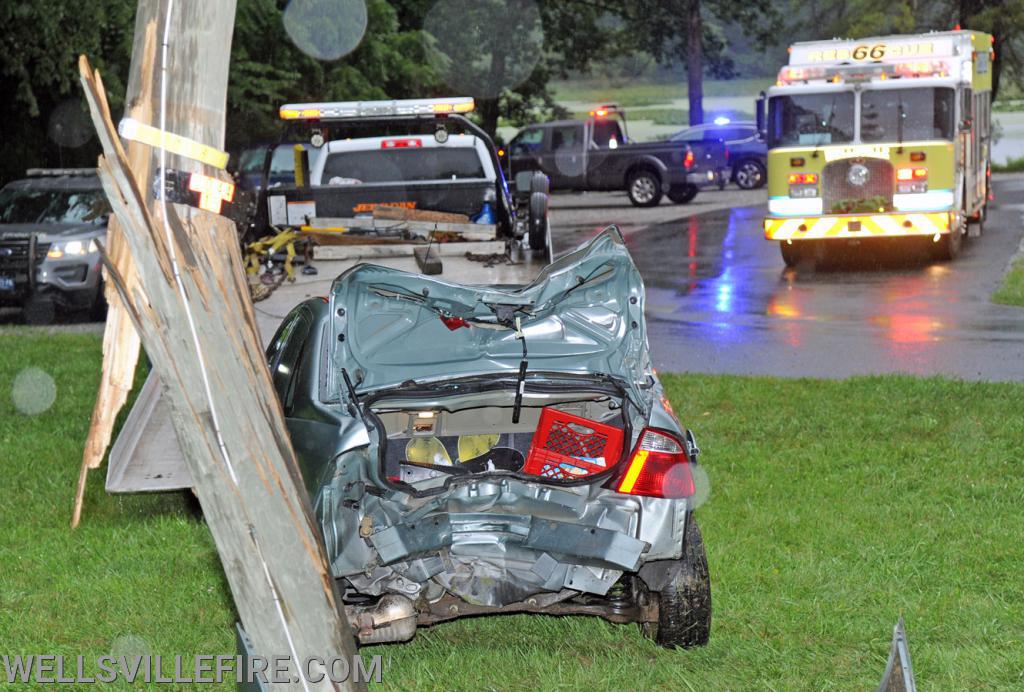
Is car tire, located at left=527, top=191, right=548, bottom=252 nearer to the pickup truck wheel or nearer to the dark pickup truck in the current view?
the dark pickup truck

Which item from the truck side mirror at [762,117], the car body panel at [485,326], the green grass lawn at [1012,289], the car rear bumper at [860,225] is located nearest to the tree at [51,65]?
the truck side mirror at [762,117]

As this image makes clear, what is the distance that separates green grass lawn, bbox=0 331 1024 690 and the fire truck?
8.56 meters

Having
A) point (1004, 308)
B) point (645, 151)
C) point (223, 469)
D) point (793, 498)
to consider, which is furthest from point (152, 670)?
point (645, 151)

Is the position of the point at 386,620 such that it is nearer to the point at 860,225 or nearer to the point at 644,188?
the point at 860,225

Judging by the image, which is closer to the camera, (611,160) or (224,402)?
(224,402)

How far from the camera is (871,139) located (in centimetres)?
1848

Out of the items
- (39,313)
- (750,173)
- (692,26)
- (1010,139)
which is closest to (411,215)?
(39,313)

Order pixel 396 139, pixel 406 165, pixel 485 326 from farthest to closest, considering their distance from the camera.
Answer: pixel 396 139 → pixel 406 165 → pixel 485 326

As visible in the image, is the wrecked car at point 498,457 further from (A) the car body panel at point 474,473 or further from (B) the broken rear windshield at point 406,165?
(B) the broken rear windshield at point 406,165

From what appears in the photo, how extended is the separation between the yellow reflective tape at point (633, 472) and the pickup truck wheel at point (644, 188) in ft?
85.6

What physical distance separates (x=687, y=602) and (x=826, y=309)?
10.6 m

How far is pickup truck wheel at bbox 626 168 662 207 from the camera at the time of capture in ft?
102

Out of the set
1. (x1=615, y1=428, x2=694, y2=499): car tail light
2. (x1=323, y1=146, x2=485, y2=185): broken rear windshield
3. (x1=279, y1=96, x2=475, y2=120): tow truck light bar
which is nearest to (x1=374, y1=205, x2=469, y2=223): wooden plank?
(x1=279, y1=96, x2=475, y2=120): tow truck light bar

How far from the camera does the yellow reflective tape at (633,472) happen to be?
17.3 ft
